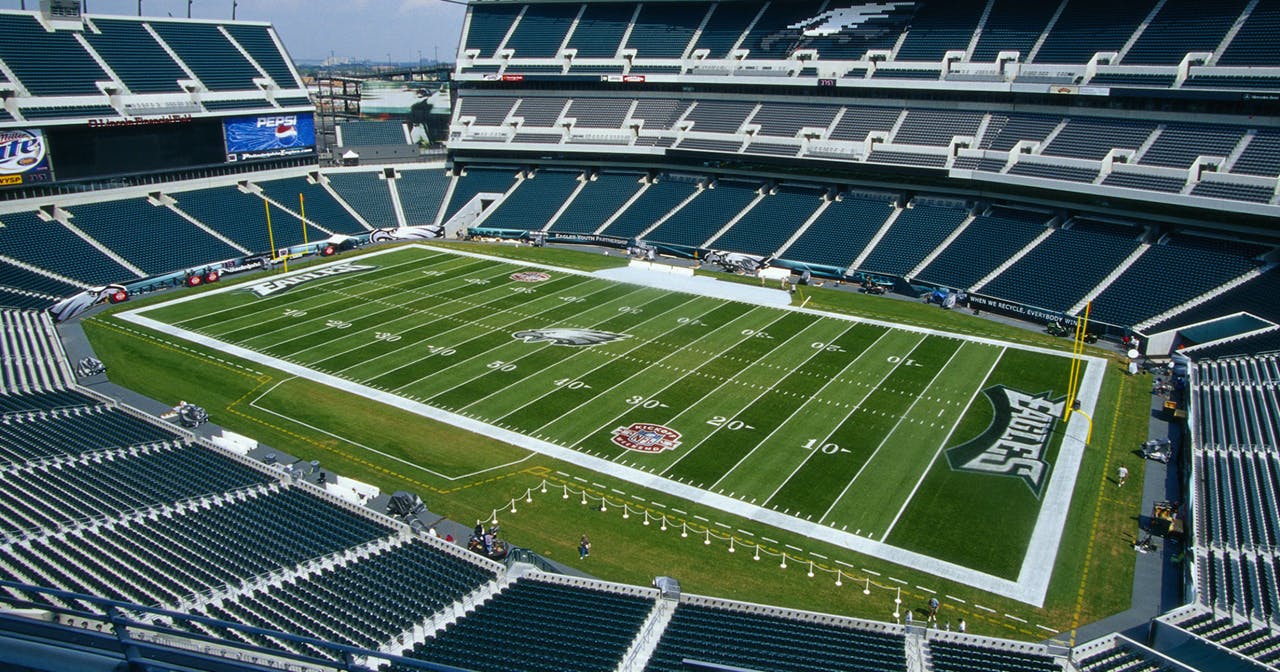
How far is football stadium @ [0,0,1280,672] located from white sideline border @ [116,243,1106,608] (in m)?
0.18

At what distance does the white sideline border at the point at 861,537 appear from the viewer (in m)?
22.0

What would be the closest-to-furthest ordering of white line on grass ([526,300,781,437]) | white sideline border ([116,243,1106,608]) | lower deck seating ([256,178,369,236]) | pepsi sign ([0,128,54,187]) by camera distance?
white sideline border ([116,243,1106,608]) < white line on grass ([526,300,781,437]) < pepsi sign ([0,128,54,187]) < lower deck seating ([256,178,369,236])

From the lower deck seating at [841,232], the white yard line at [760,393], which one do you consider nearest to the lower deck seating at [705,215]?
the lower deck seating at [841,232]

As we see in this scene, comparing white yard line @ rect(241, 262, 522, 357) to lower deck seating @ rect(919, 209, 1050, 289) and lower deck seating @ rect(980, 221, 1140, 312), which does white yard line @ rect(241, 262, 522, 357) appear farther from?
lower deck seating @ rect(980, 221, 1140, 312)

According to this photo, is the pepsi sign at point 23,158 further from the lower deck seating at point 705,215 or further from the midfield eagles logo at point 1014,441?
the midfield eagles logo at point 1014,441

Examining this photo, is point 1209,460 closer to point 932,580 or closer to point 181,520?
point 932,580

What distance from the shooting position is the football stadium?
18312 millimetres

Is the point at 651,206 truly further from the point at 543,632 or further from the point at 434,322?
the point at 543,632

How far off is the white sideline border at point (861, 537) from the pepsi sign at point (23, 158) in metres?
12.0

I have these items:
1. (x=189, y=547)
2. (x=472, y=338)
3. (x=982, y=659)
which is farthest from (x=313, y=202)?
(x=982, y=659)

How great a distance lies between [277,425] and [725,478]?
16.6 meters

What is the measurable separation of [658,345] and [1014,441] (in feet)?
52.7

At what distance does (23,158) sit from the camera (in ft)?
153

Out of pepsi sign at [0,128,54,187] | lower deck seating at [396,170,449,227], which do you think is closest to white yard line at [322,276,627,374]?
lower deck seating at [396,170,449,227]
